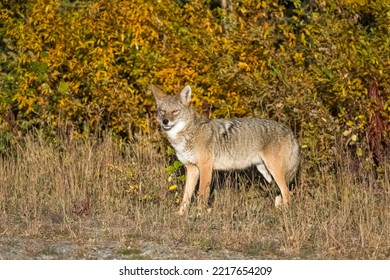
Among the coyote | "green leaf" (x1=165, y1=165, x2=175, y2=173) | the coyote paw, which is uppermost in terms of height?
the coyote

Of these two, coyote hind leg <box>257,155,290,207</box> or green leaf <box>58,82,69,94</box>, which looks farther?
green leaf <box>58,82,69,94</box>

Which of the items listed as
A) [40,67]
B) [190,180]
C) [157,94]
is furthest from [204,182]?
[40,67]

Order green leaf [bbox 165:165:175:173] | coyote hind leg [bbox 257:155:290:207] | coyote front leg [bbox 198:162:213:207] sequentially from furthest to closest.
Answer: green leaf [bbox 165:165:175:173], coyote hind leg [bbox 257:155:290:207], coyote front leg [bbox 198:162:213:207]

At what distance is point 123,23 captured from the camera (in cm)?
1304

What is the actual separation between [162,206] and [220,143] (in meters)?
1.05

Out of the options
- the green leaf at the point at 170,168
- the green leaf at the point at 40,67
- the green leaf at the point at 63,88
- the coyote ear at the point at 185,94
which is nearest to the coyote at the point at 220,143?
the coyote ear at the point at 185,94

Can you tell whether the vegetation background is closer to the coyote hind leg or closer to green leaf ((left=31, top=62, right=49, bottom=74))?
green leaf ((left=31, top=62, right=49, bottom=74))

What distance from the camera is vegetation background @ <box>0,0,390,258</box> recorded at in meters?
11.5

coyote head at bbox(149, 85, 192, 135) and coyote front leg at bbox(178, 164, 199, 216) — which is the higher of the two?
coyote head at bbox(149, 85, 192, 135)

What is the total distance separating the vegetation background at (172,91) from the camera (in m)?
11.5

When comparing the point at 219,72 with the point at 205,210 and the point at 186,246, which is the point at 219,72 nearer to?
the point at 205,210

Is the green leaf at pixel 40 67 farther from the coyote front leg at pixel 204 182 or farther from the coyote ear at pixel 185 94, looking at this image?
the coyote front leg at pixel 204 182

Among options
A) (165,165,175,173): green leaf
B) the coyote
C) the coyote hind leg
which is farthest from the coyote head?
the coyote hind leg
